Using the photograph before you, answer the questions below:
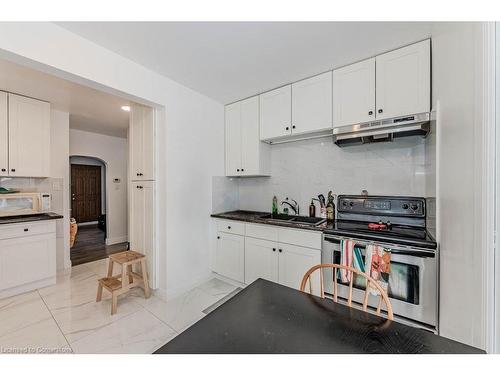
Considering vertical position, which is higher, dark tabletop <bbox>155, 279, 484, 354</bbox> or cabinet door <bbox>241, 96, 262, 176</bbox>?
cabinet door <bbox>241, 96, 262, 176</bbox>

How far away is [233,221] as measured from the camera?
2625mm

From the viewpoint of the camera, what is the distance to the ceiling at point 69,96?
2.18m

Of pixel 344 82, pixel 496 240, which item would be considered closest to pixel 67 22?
pixel 344 82

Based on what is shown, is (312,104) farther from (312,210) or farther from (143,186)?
(143,186)

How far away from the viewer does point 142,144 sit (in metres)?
2.48

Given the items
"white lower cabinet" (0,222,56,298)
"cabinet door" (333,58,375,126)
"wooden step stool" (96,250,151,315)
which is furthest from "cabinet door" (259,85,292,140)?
"white lower cabinet" (0,222,56,298)

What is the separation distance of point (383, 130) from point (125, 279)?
9.66 ft

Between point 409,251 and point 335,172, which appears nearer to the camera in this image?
point 409,251

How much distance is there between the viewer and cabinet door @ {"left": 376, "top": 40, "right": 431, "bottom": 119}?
164 cm

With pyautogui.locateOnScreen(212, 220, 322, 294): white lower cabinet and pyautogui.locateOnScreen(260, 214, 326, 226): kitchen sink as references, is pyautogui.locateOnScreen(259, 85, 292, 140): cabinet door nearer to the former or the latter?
pyautogui.locateOnScreen(260, 214, 326, 226): kitchen sink

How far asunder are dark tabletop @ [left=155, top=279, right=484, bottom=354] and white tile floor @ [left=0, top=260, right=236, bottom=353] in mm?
1297

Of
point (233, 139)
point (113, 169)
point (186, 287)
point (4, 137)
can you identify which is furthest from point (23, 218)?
point (233, 139)

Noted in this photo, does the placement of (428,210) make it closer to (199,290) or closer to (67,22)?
(199,290)

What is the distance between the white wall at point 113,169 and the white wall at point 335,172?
10.6 ft
